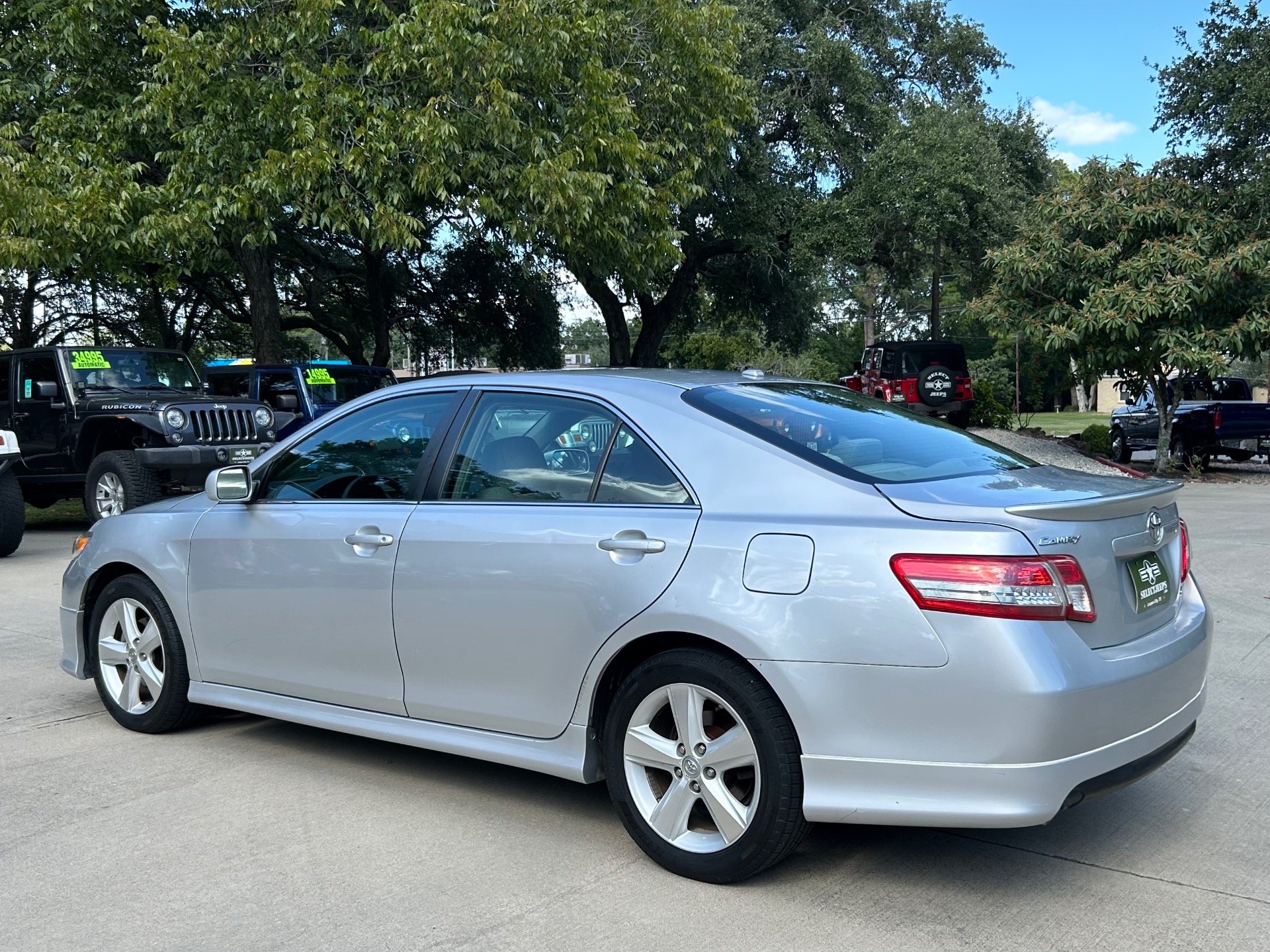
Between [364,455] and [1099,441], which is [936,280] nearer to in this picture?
[1099,441]

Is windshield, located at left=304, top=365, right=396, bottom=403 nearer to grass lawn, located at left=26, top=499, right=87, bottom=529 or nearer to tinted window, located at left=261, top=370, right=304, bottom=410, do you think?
tinted window, located at left=261, top=370, right=304, bottom=410

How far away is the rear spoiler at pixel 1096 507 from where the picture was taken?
11.3 feet

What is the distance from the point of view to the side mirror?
16.5 ft

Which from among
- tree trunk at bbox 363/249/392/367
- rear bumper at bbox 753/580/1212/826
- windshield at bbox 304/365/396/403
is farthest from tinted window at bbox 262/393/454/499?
tree trunk at bbox 363/249/392/367

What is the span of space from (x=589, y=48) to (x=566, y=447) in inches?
519

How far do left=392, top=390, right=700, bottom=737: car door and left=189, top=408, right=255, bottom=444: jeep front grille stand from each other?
9305 millimetres

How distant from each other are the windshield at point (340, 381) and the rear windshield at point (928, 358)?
13.0 metres

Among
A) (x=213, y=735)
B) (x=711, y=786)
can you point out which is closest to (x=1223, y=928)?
(x=711, y=786)

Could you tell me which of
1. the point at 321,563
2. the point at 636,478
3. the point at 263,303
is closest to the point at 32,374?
the point at 263,303

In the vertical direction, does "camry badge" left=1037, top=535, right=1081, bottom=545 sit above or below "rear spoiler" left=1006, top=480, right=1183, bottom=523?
below

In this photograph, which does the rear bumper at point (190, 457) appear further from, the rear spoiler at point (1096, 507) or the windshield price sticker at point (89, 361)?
the rear spoiler at point (1096, 507)

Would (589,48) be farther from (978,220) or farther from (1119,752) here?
(1119,752)

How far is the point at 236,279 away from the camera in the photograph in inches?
1232

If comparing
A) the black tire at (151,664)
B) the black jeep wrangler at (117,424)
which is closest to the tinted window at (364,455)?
the black tire at (151,664)
